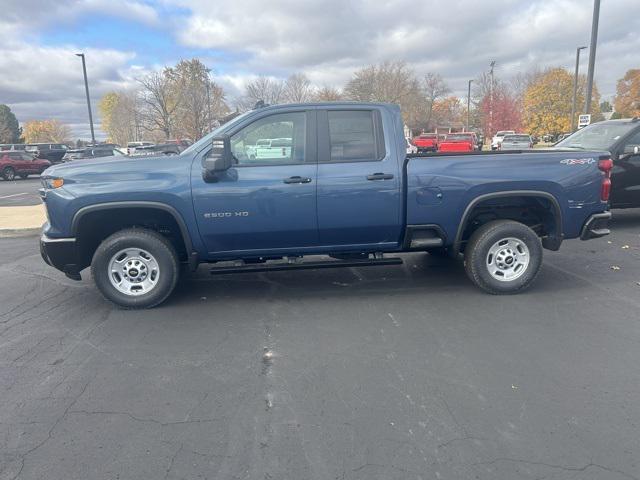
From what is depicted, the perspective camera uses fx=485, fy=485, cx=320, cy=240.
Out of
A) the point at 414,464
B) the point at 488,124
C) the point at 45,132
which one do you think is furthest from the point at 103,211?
the point at 45,132

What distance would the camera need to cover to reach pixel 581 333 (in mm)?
4324

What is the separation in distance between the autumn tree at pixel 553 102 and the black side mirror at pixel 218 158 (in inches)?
2284

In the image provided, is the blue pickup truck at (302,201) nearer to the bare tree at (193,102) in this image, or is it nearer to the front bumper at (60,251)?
the front bumper at (60,251)

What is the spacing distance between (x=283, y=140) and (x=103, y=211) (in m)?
1.94

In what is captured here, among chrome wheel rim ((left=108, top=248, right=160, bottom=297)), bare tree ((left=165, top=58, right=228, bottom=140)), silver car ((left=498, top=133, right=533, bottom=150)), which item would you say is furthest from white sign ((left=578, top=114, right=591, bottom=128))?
bare tree ((left=165, top=58, right=228, bottom=140))

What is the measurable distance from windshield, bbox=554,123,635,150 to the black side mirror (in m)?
7.11

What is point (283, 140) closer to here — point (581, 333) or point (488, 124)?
point (581, 333)

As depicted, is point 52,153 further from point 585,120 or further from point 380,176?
point 380,176

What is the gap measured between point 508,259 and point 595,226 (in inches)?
41.9

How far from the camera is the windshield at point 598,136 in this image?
865 centimetres

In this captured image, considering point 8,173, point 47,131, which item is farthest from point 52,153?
point 47,131

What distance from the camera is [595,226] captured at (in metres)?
5.42

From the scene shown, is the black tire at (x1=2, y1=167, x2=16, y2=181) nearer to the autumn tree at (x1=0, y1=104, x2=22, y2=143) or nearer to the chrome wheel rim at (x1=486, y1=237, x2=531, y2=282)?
the chrome wheel rim at (x1=486, y1=237, x2=531, y2=282)

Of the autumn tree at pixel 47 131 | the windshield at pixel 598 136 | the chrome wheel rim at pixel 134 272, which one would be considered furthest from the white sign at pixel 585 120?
the autumn tree at pixel 47 131
